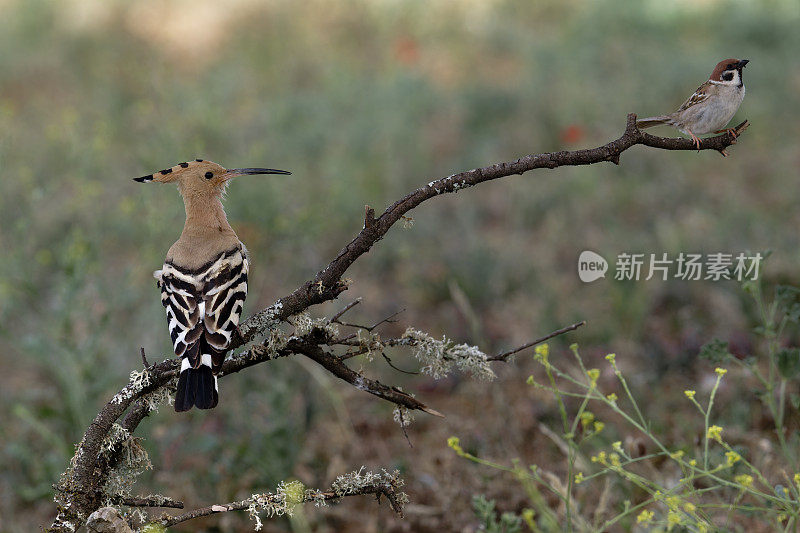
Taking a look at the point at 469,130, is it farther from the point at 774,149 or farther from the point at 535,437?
the point at 535,437

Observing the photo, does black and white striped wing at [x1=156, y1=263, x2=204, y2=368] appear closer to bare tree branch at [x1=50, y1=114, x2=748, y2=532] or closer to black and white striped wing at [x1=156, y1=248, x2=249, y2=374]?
black and white striped wing at [x1=156, y1=248, x2=249, y2=374]

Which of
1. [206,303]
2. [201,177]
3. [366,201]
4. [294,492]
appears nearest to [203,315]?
[206,303]

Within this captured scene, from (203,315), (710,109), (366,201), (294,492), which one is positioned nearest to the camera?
(710,109)

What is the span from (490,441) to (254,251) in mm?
2037

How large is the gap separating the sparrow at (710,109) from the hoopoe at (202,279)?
1.16 m

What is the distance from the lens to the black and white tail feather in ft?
7.28

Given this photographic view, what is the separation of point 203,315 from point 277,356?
27cm

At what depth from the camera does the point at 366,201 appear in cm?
781

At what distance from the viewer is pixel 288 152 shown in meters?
7.95

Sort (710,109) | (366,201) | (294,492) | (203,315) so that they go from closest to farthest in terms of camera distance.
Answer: (710,109), (203,315), (294,492), (366,201)

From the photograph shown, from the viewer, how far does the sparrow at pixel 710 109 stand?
7.09 feet

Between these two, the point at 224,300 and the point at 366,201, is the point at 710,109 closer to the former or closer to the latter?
the point at 224,300

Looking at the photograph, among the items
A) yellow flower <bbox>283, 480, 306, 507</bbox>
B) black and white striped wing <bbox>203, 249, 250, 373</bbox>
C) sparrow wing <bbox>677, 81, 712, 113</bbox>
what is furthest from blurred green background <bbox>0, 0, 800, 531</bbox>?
sparrow wing <bbox>677, 81, 712, 113</bbox>

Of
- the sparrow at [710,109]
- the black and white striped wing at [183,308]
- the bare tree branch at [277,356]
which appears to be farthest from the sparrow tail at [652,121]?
the black and white striped wing at [183,308]
